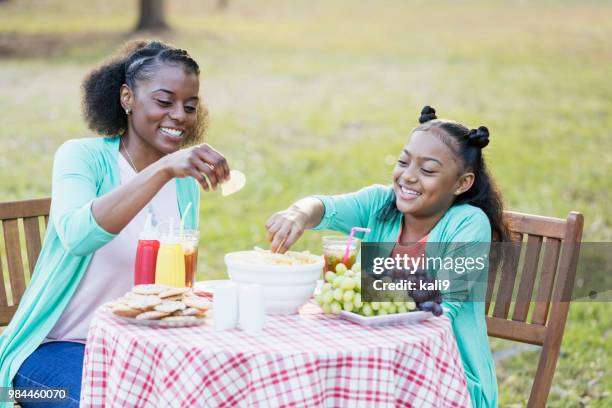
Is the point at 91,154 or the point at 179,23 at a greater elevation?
the point at 179,23

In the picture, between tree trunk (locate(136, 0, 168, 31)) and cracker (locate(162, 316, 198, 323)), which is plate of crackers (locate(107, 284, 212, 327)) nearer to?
cracker (locate(162, 316, 198, 323))

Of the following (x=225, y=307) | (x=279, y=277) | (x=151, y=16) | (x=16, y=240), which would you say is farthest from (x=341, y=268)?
(x=151, y=16)

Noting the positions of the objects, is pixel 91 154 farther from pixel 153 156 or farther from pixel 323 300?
pixel 323 300

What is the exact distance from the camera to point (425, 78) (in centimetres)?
1280

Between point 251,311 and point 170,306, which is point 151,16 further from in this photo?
point 251,311

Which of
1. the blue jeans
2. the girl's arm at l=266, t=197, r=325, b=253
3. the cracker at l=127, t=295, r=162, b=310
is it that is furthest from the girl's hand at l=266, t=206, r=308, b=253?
the blue jeans

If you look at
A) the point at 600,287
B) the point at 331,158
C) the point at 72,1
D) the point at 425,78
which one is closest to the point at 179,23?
the point at 72,1

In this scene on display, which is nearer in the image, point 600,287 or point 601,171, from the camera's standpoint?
point 600,287

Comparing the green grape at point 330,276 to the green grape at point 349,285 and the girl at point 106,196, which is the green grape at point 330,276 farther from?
the girl at point 106,196

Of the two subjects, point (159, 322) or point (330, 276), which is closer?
point (159, 322)

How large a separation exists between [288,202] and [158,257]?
5.39 meters

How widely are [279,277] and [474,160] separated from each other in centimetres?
101

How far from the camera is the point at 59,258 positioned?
316 cm

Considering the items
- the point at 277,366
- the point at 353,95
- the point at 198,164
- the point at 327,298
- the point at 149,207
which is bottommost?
the point at 277,366
